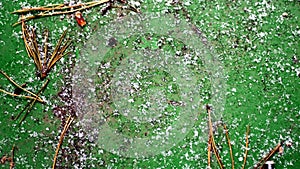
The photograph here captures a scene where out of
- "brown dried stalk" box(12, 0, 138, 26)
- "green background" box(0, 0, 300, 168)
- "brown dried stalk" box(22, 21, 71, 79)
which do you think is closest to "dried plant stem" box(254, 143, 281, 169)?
"green background" box(0, 0, 300, 168)

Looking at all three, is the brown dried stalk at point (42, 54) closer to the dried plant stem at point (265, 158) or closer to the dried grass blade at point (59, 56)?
the dried grass blade at point (59, 56)

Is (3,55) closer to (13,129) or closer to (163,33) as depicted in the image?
(13,129)

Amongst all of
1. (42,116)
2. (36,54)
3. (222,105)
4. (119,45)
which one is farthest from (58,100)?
(222,105)

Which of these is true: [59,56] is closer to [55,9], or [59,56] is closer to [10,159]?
[55,9]

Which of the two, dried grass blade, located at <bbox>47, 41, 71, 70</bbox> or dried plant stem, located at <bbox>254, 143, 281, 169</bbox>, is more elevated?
dried grass blade, located at <bbox>47, 41, 71, 70</bbox>

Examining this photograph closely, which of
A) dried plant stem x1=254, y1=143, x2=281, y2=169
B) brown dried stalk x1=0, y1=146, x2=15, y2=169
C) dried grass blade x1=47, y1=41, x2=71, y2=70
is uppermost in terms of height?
dried grass blade x1=47, y1=41, x2=71, y2=70

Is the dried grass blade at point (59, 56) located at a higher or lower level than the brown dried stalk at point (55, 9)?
lower

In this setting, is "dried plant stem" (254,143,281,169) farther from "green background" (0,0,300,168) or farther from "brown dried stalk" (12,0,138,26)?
"brown dried stalk" (12,0,138,26)

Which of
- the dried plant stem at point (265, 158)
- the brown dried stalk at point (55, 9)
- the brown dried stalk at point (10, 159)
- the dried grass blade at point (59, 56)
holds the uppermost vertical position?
the brown dried stalk at point (55, 9)

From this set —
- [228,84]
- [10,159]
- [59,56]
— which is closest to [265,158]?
[228,84]

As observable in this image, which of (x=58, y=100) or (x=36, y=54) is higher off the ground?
(x=36, y=54)

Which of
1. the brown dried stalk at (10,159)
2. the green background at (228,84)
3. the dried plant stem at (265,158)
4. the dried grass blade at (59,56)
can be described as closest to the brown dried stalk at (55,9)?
the green background at (228,84)
